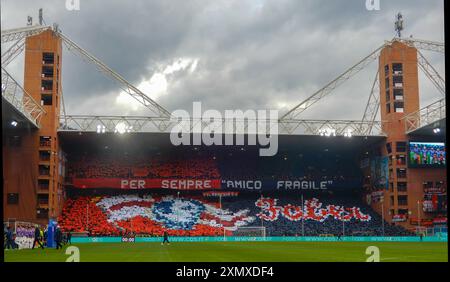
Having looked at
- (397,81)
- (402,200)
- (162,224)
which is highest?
(397,81)

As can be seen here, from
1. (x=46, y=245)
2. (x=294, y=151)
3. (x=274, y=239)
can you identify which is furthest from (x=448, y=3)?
(x=294, y=151)

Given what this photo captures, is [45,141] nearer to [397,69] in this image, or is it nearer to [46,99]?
[46,99]

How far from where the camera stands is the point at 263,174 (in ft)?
273

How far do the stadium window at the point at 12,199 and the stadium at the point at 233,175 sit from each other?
0.56ft

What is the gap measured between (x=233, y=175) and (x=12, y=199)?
31.2 meters

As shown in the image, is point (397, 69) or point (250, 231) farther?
point (397, 69)

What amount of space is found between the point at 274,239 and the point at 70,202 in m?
29.1

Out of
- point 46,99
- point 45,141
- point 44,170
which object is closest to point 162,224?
point 44,170

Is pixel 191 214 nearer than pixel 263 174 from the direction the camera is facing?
Yes

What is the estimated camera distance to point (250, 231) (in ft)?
239

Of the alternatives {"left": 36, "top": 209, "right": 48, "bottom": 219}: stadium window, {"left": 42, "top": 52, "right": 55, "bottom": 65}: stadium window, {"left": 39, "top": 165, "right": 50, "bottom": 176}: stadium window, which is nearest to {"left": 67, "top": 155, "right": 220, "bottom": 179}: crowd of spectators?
{"left": 39, "top": 165, "right": 50, "bottom": 176}: stadium window

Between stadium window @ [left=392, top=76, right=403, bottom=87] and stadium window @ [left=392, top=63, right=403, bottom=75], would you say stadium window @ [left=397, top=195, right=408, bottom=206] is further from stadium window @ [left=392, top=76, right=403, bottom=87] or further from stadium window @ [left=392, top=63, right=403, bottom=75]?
stadium window @ [left=392, top=63, right=403, bottom=75]

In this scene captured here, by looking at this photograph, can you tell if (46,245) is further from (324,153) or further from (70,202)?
(324,153)

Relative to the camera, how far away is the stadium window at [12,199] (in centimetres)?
6267
